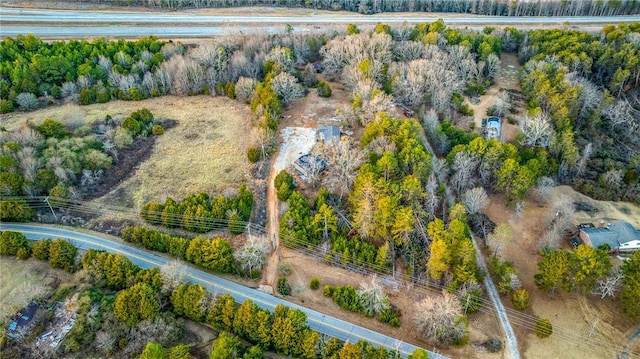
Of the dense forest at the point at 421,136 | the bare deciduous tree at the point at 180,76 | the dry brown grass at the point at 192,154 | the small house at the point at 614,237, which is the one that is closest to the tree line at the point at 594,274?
the dense forest at the point at 421,136

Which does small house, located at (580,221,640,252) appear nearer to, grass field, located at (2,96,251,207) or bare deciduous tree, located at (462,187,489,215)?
bare deciduous tree, located at (462,187,489,215)

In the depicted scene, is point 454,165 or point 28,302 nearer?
point 28,302

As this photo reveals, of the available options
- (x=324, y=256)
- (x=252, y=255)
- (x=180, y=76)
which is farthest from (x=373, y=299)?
(x=180, y=76)

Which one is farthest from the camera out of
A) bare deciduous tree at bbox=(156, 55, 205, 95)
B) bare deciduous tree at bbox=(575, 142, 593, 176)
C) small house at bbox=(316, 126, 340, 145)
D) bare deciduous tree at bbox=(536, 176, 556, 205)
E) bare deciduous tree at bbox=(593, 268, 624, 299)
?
bare deciduous tree at bbox=(156, 55, 205, 95)

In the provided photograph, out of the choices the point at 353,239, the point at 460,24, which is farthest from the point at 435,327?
the point at 460,24

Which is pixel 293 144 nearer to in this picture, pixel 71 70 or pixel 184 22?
pixel 71 70

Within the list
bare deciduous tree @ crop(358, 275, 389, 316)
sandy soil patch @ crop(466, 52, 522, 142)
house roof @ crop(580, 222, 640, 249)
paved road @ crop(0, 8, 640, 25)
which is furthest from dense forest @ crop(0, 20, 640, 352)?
paved road @ crop(0, 8, 640, 25)

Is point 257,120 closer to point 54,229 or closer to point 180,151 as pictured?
point 180,151
